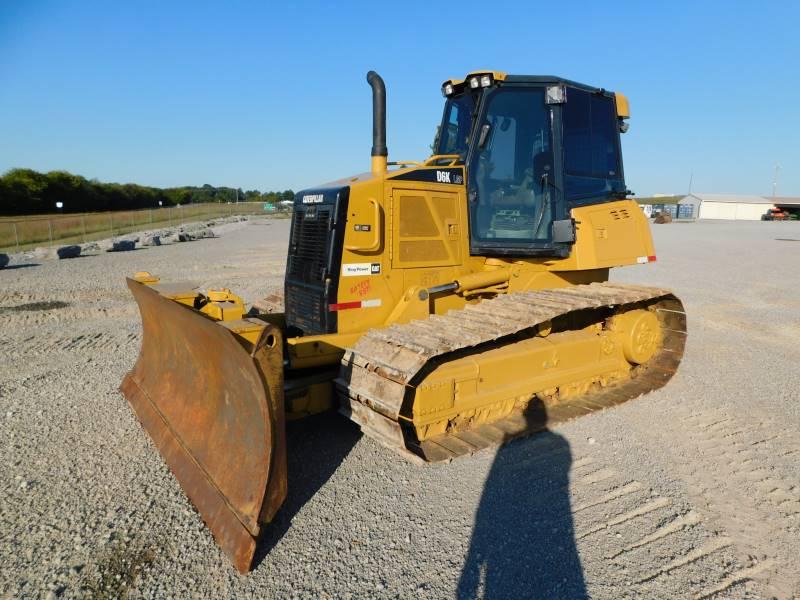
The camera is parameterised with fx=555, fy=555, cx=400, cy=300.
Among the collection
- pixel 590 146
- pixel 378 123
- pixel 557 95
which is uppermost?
pixel 557 95

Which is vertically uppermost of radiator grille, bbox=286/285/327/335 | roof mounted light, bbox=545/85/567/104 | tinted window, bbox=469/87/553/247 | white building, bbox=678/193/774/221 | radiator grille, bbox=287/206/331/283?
roof mounted light, bbox=545/85/567/104

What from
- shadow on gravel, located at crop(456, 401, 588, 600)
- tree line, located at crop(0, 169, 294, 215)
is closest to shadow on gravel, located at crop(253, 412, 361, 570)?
shadow on gravel, located at crop(456, 401, 588, 600)

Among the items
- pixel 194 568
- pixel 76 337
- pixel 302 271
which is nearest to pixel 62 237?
pixel 76 337

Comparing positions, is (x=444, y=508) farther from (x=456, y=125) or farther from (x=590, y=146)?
(x=590, y=146)

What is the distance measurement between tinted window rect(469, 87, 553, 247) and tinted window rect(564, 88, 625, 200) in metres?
0.29

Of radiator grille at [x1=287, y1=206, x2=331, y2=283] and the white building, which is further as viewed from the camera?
the white building

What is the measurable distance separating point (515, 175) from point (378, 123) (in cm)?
140

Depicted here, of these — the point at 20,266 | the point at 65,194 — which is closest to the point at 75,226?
the point at 20,266

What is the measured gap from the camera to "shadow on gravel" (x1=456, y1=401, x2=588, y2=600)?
297 centimetres

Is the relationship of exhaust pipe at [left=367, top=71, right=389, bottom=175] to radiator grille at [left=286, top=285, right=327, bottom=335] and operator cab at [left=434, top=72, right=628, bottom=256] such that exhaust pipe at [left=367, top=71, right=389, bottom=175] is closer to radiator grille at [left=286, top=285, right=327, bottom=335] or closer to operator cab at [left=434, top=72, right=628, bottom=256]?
operator cab at [left=434, top=72, right=628, bottom=256]

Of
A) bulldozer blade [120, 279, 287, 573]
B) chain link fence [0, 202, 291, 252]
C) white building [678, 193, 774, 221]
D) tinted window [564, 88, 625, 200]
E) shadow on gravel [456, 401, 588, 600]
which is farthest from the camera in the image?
white building [678, 193, 774, 221]

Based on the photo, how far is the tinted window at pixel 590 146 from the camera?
5488 millimetres

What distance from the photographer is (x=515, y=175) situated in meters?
5.37

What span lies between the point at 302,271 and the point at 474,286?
161 centimetres
